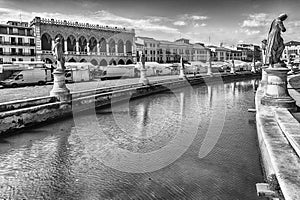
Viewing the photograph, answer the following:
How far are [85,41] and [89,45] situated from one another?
3.90ft

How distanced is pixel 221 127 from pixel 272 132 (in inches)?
161

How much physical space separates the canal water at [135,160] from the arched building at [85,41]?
4207cm

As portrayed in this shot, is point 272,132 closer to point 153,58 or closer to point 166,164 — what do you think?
point 166,164

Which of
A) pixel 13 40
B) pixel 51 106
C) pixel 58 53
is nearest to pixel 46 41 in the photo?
pixel 13 40

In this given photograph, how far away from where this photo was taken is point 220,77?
3384cm

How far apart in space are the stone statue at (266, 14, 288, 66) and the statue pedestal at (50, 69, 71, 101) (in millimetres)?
8753

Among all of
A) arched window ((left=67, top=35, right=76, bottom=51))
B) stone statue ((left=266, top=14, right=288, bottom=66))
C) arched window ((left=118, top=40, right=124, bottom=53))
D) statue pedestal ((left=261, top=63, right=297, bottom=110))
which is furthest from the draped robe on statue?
arched window ((left=118, top=40, right=124, bottom=53))

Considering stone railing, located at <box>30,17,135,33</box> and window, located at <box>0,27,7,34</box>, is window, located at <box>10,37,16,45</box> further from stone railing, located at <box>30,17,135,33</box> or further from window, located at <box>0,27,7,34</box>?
stone railing, located at <box>30,17,135,33</box>

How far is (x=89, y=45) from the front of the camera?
5556cm

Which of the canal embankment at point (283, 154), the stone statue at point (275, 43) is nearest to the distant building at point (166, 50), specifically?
the stone statue at point (275, 43)

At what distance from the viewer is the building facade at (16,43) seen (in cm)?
4572

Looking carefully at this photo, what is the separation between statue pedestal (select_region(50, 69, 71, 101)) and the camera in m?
12.3

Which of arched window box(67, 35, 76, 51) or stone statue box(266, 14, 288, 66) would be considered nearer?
stone statue box(266, 14, 288, 66)

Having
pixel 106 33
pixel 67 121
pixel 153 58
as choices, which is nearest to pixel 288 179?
pixel 67 121
